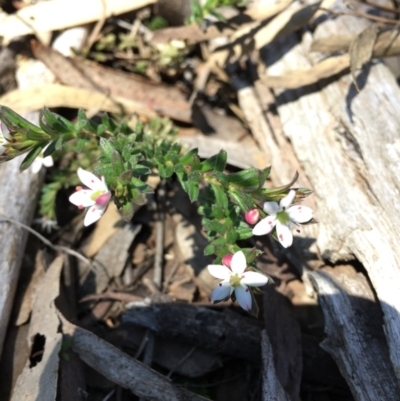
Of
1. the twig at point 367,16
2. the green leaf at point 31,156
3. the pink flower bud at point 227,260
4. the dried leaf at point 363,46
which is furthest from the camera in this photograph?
the twig at point 367,16

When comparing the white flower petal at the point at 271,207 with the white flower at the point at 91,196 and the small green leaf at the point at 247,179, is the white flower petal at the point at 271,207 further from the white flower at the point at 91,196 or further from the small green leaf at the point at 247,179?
the white flower at the point at 91,196

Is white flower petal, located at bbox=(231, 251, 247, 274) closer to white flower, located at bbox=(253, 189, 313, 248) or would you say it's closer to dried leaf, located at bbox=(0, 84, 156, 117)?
white flower, located at bbox=(253, 189, 313, 248)

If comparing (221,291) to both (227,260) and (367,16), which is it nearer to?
(227,260)

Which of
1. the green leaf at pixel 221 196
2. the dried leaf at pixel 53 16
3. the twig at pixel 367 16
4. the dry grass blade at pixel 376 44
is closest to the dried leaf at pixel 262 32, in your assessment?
the twig at pixel 367 16

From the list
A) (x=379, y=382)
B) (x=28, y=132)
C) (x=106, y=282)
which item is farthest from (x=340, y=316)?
(x=28, y=132)

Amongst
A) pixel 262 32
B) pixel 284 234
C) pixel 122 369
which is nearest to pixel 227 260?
pixel 284 234

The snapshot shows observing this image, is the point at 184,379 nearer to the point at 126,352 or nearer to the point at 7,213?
the point at 126,352

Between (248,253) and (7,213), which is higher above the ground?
(248,253)
